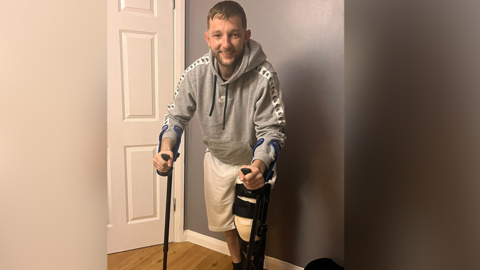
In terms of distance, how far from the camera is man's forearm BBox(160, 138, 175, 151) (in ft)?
3.51

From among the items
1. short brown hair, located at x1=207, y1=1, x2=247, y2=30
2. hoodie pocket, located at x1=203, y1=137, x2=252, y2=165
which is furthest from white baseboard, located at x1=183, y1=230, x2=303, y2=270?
short brown hair, located at x1=207, y1=1, x2=247, y2=30

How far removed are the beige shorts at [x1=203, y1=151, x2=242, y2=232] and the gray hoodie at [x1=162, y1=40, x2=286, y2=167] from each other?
0.13ft

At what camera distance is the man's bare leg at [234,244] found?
128 centimetres

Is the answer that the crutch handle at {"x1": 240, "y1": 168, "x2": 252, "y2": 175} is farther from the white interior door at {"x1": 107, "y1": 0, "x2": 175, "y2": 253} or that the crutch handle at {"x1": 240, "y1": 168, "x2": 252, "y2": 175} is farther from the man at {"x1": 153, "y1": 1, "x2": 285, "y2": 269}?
the white interior door at {"x1": 107, "y1": 0, "x2": 175, "y2": 253}

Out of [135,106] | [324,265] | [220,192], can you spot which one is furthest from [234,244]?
[135,106]

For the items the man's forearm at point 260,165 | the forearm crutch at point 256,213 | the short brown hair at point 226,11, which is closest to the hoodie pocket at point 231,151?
the forearm crutch at point 256,213

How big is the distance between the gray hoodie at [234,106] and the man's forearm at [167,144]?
0.05 feet

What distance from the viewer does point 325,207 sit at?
1.24 m

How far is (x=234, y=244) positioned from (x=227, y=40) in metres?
0.85
